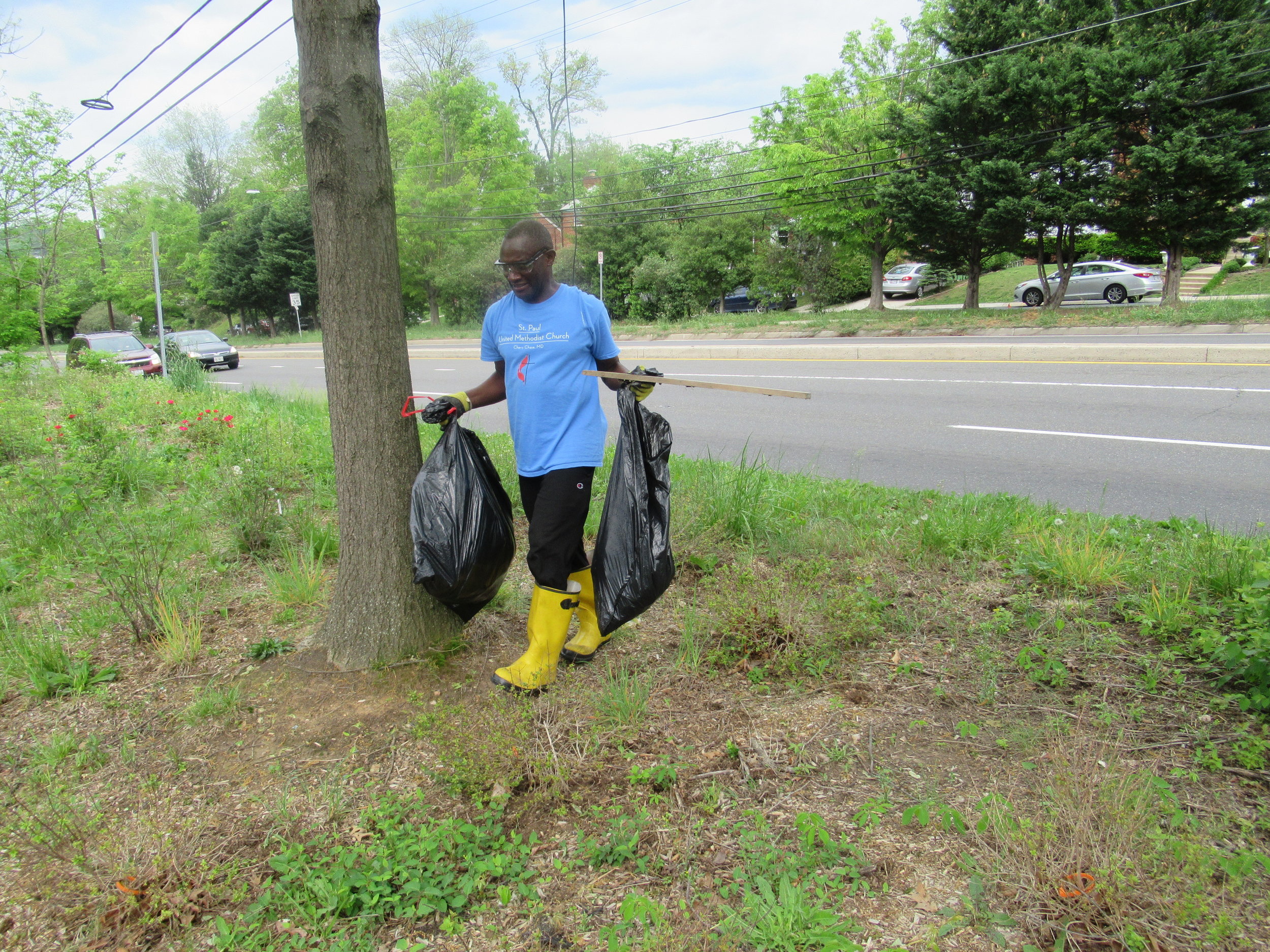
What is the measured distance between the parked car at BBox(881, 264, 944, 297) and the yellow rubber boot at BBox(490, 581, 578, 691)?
33.7 m

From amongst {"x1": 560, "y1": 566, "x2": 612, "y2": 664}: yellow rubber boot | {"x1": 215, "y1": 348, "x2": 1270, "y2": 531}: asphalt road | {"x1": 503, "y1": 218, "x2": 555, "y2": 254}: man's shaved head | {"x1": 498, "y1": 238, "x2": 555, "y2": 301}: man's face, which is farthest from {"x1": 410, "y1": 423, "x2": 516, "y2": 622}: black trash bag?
{"x1": 215, "y1": 348, "x2": 1270, "y2": 531}: asphalt road

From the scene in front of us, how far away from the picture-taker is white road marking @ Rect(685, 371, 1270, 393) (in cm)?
941

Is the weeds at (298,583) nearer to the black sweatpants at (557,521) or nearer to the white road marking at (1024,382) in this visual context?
the black sweatpants at (557,521)

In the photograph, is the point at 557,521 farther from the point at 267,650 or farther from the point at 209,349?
the point at 209,349

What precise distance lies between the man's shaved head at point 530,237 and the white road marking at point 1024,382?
29.9ft

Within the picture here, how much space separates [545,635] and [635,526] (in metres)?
0.54

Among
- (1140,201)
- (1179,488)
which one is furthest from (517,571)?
(1140,201)

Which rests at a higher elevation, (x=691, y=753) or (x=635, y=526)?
(x=635, y=526)

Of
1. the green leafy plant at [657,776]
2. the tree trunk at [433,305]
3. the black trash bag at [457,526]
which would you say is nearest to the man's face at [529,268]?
the black trash bag at [457,526]

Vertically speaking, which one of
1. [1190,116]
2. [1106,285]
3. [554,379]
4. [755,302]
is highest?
[1190,116]

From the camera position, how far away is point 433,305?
1588 inches

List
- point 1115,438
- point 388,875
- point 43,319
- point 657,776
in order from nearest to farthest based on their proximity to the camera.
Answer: point 388,875 < point 657,776 < point 1115,438 < point 43,319

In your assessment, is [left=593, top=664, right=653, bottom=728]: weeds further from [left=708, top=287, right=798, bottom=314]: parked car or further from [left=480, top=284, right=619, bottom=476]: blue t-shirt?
[left=708, top=287, right=798, bottom=314]: parked car

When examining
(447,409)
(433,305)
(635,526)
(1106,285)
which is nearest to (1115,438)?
(635,526)
